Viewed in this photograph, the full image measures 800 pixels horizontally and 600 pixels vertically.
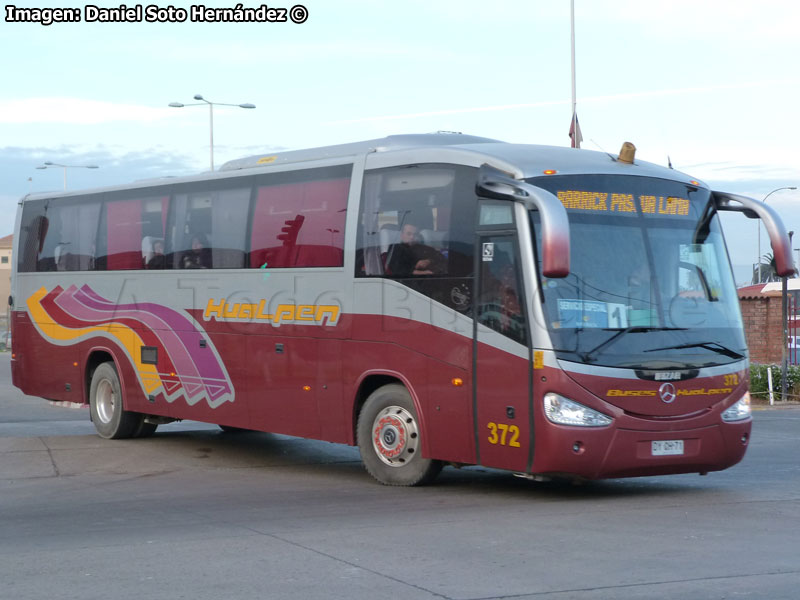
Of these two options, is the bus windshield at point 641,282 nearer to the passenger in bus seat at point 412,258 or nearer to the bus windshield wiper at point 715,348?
the bus windshield wiper at point 715,348

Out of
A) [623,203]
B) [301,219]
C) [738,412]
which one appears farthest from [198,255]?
[738,412]

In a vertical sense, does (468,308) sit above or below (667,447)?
above

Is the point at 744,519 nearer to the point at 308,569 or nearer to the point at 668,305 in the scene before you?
the point at 668,305

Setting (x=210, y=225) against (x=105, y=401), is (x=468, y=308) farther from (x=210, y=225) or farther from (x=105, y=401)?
(x=105, y=401)

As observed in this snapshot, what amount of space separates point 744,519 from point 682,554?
180cm

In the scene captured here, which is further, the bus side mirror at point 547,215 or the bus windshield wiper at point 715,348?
the bus windshield wiper at point 715,348

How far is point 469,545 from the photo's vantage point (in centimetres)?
871

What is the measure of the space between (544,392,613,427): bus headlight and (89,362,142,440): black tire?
7918mm

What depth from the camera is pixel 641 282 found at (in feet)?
36.1

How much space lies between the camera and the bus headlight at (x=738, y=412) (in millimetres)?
11266

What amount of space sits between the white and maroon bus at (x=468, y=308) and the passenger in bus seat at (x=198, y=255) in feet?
0.10

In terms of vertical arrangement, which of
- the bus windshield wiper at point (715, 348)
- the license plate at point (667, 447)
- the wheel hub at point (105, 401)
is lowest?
the wheel hub at point (105, 401)

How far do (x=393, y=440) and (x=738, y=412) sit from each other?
3.24m

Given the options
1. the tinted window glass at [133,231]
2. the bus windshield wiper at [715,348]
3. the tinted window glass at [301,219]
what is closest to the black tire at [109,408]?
the tinted window glass at [133,231]
